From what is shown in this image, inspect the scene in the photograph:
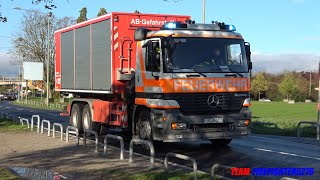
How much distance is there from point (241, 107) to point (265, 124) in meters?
11.4

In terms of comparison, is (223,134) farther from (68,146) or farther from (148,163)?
(68,146)

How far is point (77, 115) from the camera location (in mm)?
17516

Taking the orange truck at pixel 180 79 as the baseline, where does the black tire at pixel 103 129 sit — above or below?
below

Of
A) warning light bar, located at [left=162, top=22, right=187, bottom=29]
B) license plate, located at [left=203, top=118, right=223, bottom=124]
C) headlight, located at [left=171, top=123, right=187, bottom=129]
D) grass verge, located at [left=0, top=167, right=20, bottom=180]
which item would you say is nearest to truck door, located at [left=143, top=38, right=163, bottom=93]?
warning light bar, located at [left=162, top=22, right=187, bottom=29]

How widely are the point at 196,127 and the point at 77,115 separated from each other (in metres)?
7.62

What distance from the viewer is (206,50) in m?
11.4

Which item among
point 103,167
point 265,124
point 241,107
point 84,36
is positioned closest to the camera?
point 103,167

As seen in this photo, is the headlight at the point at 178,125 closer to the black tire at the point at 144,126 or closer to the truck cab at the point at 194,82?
the truck cab at the point at 194,82

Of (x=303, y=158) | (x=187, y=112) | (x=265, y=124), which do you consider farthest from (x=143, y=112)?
(x=265, y=124)

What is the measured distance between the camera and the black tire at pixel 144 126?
11.8m

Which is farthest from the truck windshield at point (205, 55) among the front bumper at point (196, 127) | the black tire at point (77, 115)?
the black tire at point (77, 115)

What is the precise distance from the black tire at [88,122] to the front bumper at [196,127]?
520 cm

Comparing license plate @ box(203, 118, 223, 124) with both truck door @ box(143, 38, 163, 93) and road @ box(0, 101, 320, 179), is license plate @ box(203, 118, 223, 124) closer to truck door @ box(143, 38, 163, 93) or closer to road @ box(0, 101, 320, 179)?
road @ box(0, 101, 320, 179)

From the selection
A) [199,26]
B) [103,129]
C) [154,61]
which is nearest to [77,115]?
[103,129]
